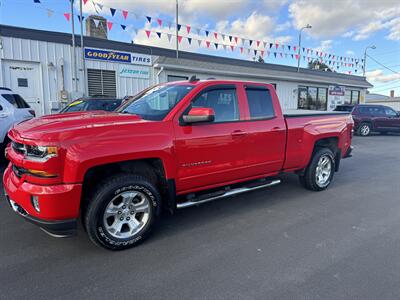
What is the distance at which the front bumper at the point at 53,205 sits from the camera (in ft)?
9.00

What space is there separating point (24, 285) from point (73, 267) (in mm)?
436

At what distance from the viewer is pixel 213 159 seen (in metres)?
3.80

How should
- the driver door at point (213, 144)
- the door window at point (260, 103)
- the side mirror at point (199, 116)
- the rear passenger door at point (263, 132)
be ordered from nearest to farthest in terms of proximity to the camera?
1. the side mirror at point (199, 116)
2. the driver door at point (213, 144)
3. the rear passenger door at point (263, 132)
4. the door window at point (260, 103)

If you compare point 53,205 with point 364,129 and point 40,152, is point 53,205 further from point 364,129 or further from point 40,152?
point 364,129

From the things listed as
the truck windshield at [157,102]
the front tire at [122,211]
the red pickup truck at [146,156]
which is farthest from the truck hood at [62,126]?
the front tire at [122,211]

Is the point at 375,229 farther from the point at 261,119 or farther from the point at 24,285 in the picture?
the point at 24,285

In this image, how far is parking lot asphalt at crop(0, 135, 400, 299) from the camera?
2547 mm

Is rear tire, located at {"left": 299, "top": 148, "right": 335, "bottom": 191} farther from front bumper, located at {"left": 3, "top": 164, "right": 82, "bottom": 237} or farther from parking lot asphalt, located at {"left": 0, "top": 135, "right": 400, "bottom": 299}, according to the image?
front bumper, located at {"left": 3, "top": 164, "right": 82, "bottom": 237}

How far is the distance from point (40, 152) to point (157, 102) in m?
1.67

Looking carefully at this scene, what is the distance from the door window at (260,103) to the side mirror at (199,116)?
1.12 meters

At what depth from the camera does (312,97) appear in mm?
23266

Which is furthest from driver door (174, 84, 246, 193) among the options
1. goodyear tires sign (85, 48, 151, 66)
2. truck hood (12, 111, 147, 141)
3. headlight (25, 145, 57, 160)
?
goodyear tires sign (85, 48, 151, 66)

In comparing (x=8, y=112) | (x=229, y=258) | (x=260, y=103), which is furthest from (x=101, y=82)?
(x=229, y=258)

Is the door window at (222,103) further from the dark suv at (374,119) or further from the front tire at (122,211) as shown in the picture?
the dark suv at (374,119)
